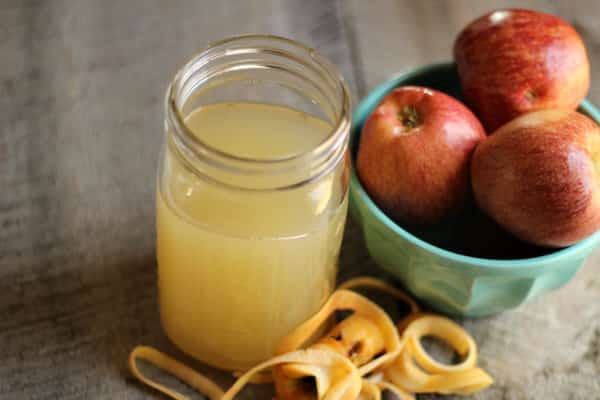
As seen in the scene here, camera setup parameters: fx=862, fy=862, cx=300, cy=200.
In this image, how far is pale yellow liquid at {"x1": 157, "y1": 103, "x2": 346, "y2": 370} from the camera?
0.77 meters

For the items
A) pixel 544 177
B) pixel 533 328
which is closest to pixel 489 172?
pixel 544 177

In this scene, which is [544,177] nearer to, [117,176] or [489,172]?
[489,172]

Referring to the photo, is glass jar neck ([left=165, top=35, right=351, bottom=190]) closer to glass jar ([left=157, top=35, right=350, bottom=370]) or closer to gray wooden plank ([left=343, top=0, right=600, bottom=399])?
glass jar ([left=157, top=35, right=350, bottom=370])

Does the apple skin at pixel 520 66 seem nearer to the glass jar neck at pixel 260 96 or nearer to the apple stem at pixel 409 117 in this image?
the apple stem at pixel 409 117

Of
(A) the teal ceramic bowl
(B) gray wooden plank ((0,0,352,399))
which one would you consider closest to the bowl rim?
(A) the teal ceramic bowl

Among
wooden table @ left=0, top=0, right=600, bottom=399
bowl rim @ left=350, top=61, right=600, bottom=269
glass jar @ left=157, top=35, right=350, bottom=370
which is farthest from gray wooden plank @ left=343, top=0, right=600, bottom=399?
glass jar @ left=157, top=35, right=350, bottom=370

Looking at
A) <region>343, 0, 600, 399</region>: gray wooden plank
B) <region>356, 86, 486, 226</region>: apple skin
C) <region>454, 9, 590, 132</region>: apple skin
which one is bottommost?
<region>343, 0, 600, 399</region>: gray wooden plank

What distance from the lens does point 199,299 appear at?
85 cm

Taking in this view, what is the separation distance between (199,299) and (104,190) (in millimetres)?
260

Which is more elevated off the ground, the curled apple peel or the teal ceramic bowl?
the teal ceramic bowl

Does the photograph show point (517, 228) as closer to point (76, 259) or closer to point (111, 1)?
point (76, 259)

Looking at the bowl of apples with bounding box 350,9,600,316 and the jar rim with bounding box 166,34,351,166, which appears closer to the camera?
the jar rim with bounding box 166,34,351,166

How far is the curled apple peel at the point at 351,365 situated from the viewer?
33.1 inches

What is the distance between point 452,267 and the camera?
850mm
